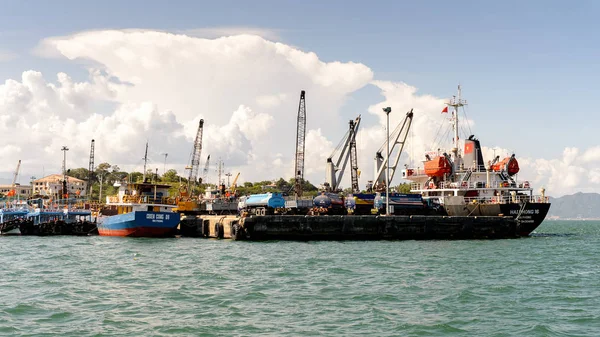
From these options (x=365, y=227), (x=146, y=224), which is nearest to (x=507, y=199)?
(x=365, y=227)

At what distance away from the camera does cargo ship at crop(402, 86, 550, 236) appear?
72.9 m

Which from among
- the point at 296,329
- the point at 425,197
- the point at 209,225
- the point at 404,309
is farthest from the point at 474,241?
the point at 296,329

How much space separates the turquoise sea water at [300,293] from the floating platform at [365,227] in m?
14.0

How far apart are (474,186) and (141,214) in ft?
139

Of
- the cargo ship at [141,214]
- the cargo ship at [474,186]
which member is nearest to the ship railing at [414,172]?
the cargo ship at [474,186]

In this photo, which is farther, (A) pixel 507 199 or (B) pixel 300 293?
(A) pixel 507 199

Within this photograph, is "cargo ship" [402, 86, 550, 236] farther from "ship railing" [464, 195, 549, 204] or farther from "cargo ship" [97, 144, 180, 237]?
"cargo ship" [97, 144, 180, 237]

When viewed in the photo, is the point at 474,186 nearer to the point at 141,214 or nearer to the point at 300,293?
the point at 141,214

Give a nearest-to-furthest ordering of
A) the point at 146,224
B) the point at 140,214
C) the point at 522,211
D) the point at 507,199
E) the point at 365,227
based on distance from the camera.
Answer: the point at 365,227 → the point at 140,214 → the point at 146,224 → the point at 522,211 → the point at 507,199

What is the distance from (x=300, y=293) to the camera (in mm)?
29719

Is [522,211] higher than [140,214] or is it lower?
higher

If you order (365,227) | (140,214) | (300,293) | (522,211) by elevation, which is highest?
(522,211)

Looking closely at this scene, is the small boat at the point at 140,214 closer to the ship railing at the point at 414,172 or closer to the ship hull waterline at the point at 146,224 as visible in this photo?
the ship hull waterline at the point at 146,224

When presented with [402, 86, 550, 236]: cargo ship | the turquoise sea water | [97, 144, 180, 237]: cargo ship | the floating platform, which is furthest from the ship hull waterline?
[402, 86, 550, 236]: cargo ship
